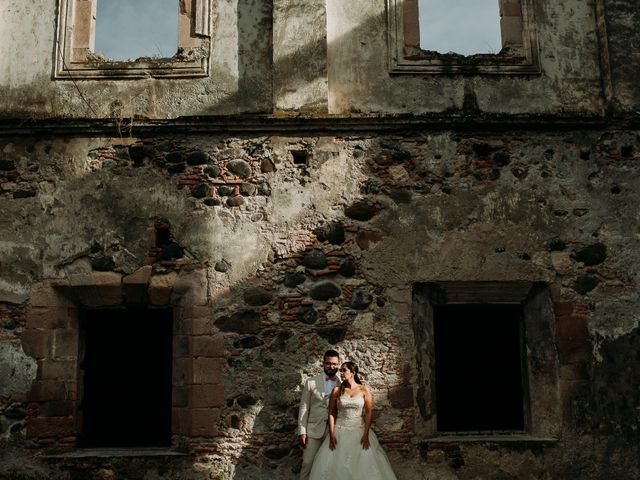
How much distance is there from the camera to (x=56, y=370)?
21.7ft

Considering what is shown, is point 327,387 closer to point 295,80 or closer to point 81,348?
point 81,348

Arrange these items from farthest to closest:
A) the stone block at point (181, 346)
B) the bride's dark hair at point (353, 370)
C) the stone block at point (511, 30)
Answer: the stone block at point (511, 30), the stone block at point (181, 346), the bride's dark hair at point (353, 370)

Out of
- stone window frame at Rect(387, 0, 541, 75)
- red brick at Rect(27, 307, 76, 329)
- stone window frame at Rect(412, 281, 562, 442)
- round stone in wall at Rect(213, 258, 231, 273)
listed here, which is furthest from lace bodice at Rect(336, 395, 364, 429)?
stone window frame at Rect(387, 0, 541, 75)

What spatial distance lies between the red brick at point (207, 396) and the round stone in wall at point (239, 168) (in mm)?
2071

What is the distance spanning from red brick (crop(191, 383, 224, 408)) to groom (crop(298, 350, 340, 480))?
816 millimetres

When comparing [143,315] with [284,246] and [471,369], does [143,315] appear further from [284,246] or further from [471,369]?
[471,369]

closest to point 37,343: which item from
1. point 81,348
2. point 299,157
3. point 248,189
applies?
point 81,348

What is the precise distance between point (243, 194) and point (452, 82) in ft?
8.08

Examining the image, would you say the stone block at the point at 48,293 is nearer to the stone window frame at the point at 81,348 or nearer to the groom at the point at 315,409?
the stone window frame at the point at 81,348

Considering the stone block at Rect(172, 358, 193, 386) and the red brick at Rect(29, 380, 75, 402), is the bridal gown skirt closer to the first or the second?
the stone block at Rect(172, 358, 193, 386)

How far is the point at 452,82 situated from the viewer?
726cm

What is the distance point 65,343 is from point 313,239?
258cm

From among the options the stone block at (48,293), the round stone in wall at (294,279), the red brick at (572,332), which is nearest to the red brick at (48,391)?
the stone block at (48,293)

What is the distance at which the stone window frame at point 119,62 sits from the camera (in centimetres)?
724
